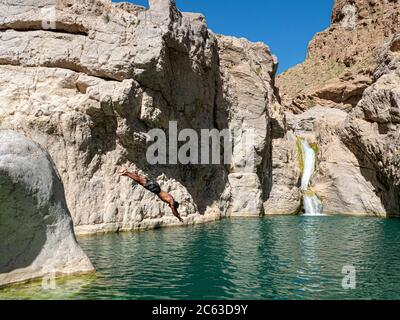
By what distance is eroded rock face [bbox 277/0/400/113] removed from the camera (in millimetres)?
60469

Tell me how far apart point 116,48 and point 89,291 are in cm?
1872

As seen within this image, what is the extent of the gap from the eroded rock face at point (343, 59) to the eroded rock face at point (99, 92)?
1371 inches

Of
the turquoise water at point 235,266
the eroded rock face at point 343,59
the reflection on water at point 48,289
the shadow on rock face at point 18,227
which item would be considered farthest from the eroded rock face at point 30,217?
the eroded rock face at point 343,59

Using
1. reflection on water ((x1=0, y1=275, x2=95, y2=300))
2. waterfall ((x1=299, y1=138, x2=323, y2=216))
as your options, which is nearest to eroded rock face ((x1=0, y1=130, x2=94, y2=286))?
reflection on water ((x1=0, y1=275, x2=95, y2=300))

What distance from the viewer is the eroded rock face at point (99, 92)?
24734 mm

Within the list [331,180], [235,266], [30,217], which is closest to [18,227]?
[30,217]

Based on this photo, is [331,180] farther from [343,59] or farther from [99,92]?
[343,59]

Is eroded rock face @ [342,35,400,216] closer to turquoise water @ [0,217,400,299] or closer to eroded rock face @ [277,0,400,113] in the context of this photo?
turquoise water @ [0,217,400,299]

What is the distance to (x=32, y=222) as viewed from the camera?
1170 centimetres

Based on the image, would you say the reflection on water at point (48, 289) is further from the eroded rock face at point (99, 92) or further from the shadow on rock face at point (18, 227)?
the eroded rock face at point (99, 92)

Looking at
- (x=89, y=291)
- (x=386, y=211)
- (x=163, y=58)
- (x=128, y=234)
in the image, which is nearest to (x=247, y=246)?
(x=128, y=234)

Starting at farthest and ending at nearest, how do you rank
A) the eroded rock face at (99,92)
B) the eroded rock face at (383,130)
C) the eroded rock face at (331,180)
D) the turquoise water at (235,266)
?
the eroded rock face at (331,180)
the eroded rock face at (383,130)
the eroded rock face at (99,92)
the turquoise water at (235,266)

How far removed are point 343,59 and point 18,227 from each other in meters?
72.6

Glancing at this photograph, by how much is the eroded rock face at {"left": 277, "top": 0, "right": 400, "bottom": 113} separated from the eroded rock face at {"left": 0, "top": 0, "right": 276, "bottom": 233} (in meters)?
34.8
